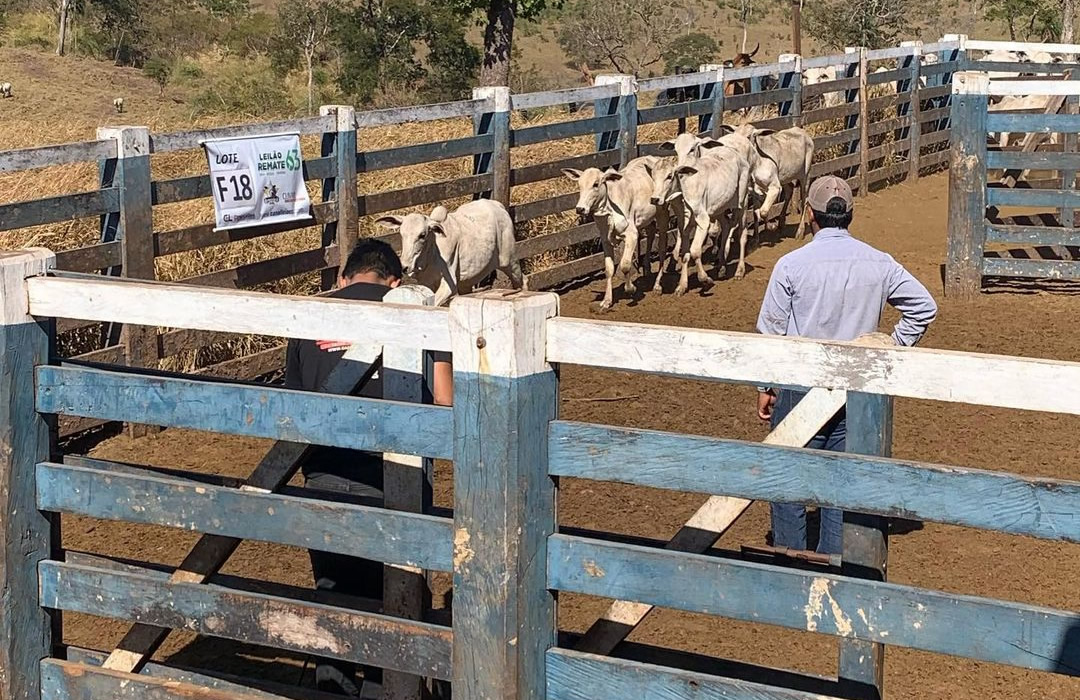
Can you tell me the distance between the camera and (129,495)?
13.4ft

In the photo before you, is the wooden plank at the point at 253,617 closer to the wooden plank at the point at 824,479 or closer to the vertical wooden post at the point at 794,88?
the wooden plank at the point at 824,479

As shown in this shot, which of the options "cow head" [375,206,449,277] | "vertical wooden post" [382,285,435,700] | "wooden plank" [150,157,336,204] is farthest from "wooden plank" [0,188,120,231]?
"vertical wooden post" [382,285,435,700]

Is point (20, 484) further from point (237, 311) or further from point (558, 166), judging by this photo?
point (558, 166)

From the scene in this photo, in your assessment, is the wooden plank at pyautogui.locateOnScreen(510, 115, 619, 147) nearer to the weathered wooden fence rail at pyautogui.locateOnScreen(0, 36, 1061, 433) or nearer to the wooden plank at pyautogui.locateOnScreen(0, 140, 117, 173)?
the weathered wooden fence rail at pyautogui.locateOnScreen(0, 36, 1061, 433)

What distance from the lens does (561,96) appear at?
13320 mm

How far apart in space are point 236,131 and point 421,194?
2239mm

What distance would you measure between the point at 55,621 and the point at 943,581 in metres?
4.13

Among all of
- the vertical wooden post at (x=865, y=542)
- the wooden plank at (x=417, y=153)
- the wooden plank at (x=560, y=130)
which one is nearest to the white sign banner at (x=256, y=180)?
the wooden plank at (x=417, y=153)

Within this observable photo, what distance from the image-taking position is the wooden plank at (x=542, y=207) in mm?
13219

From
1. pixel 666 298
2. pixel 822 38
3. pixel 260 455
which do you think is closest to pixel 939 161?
pixel 666 298

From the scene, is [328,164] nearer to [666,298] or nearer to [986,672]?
[666,298]

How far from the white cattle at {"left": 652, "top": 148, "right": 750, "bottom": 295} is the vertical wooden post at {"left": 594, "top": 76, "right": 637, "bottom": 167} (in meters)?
0.84

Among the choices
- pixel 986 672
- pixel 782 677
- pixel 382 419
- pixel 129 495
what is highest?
pixel 382 419

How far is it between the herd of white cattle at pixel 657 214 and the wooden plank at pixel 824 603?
6716 mm
